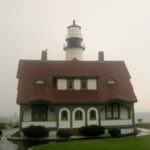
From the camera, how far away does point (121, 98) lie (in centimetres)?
3253

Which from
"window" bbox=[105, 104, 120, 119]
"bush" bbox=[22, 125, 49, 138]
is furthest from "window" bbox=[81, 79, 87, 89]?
"bush" bbox=[22, 125, 49, 138]

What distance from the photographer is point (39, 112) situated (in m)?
32.1

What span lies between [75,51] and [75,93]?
37.6 feet

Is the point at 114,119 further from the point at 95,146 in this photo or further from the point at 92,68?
the point at 95,146

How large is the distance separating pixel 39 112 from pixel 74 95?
4111 mm

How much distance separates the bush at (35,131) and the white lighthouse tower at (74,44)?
16.3 m

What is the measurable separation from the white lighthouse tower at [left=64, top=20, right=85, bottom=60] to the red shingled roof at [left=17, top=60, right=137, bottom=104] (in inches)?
223

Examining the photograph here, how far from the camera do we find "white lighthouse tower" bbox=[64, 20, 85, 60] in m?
43.9

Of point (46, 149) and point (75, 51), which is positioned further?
point (75, 51)

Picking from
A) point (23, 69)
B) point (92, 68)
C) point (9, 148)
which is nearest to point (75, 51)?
point (92, 68)

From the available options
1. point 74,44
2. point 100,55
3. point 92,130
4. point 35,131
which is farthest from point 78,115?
point 74,44

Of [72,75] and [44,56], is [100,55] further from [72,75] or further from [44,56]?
[44,56]

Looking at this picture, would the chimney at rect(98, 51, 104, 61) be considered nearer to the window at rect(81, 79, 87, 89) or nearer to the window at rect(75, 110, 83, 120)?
the window at rect(81, 79, 87, 89)

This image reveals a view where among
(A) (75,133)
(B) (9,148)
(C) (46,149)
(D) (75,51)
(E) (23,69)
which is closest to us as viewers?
(C) (46,149)
